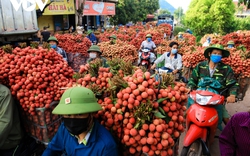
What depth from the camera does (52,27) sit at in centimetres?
1711

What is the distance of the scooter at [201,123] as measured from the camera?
9.45 ft

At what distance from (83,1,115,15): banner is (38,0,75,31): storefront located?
241 centimetres

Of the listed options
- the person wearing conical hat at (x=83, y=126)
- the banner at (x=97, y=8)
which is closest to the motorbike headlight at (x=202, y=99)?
the person wearing conical hat at (x=83, y=126)

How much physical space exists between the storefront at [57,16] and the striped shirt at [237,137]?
48.1ft

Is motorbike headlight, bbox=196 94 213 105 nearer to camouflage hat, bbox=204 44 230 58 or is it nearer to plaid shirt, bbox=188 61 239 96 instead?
plaid shirt, bbox=188 61 239 96

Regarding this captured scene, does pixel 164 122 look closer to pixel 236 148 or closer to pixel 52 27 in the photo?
pixel 236 148

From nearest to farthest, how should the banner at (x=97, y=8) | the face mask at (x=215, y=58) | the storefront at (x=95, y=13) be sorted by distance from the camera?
the face mask at (x=215, y=58) < the banner at (x=97, y=8) < the storefront at (x=95, y=13)

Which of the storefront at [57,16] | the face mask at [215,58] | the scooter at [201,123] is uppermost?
the storefront at [57,16]

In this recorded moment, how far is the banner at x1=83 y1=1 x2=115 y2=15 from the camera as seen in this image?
20777 millimetres

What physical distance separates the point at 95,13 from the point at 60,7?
7.39 metres

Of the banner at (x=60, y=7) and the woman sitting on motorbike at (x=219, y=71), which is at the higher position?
the banner at (x=60, y=7)

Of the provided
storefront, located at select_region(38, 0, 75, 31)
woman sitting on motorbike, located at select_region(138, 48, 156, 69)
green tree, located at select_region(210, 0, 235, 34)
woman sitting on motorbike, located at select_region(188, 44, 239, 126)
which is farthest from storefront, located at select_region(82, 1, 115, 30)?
woman sitting on motorbike, located at select_region(188, 44, 239, 126)

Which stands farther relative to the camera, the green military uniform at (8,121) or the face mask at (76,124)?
the green military uniform at (8,121)

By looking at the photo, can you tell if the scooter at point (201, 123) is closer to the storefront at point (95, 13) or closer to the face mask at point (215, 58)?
the face mask at point (215, 58)
